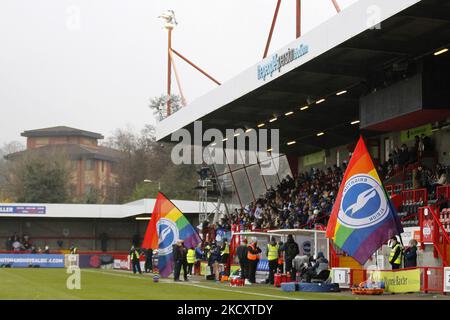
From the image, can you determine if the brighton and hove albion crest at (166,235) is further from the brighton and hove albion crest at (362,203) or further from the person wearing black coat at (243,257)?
the brighton and hove albion crest at (362,203)

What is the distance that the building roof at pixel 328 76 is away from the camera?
27.4m

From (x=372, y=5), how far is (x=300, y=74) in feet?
27.0

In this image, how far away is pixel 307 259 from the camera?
3089 centimetres

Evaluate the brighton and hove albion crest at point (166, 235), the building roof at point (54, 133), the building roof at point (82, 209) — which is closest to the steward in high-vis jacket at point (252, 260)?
the brighton and hove albion crest at point (166, 235)

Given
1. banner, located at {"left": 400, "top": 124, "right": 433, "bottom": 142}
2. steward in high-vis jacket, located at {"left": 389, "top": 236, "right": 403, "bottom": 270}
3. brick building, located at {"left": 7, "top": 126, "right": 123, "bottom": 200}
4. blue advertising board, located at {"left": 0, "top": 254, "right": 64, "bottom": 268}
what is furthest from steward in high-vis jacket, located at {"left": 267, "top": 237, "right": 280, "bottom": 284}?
brick building, located at {"left": 7, "top": 126, "right": 123, "bottom": 200}

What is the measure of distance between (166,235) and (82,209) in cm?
3500

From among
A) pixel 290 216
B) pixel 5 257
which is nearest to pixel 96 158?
pixel 5 257

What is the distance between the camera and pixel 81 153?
13838 centimetres

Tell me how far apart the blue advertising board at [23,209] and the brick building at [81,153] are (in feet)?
178

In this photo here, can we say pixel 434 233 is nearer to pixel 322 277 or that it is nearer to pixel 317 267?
pixel 322 277

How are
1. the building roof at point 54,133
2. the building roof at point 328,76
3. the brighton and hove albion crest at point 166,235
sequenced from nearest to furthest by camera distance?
the building roof at point 328,76 → the brighton and hove albion crest at point 166,235 → the building roof at point 54,133

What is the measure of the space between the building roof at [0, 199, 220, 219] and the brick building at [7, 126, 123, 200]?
174ft

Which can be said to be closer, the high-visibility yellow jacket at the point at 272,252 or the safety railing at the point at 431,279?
the safety railing at the point at 431,279

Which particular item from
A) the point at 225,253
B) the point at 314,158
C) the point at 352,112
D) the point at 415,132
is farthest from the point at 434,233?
the point at 314,158
